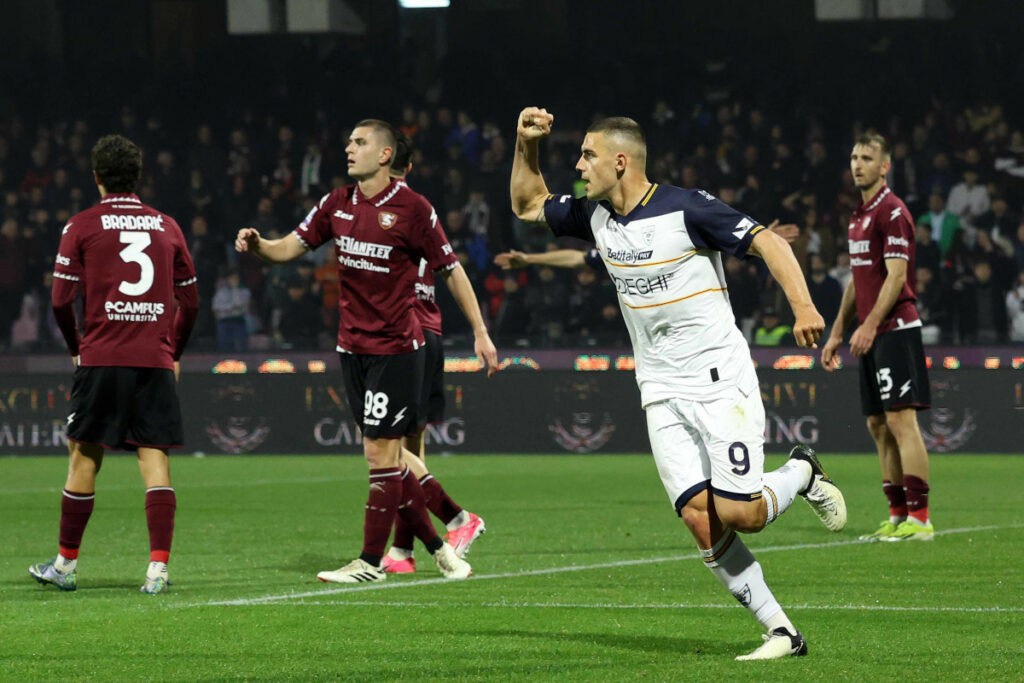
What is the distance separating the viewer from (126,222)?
7688mm

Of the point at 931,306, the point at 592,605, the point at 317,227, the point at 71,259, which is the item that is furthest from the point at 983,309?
the point at 71,259

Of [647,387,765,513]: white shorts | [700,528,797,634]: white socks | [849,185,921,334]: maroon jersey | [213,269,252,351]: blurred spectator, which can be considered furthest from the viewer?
[213,269,252,351]: blurred spectator

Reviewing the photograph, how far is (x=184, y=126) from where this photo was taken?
2712cm

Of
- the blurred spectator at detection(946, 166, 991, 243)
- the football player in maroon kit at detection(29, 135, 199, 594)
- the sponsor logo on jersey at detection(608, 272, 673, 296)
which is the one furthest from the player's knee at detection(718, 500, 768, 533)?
the blurred spectator at detection(946, 166, 991, 243)

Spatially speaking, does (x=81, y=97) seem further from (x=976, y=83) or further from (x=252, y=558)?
(x=252, y=558)

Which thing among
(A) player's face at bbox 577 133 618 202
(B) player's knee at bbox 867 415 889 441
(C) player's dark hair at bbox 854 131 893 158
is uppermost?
(C) player's dark hair at bbox 854 131 893 158

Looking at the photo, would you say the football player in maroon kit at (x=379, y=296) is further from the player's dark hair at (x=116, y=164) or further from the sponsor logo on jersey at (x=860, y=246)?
the sponsor logo on jersey at (x=860, y=246)

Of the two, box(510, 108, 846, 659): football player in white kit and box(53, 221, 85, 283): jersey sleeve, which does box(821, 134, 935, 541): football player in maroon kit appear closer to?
box(510, 108, 846, 659): football player in white kit

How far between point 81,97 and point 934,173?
14.4 m

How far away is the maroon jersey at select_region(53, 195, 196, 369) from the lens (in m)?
7.63

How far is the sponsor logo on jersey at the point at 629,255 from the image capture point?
5.84 metres

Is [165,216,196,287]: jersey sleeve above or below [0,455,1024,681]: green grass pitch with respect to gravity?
above

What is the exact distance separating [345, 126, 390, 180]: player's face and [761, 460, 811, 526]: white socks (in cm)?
283

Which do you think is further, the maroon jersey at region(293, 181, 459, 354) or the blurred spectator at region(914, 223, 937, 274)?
the blurred spectator at region(914, 223, 937, 274)
